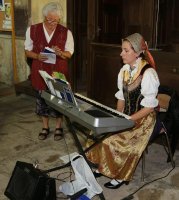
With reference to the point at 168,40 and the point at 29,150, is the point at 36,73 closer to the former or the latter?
the point at 29,150

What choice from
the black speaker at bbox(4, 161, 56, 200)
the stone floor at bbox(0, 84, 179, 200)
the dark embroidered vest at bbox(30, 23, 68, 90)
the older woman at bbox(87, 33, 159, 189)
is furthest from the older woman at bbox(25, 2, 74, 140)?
the black speaker at bbox(4, 161, 56, 200)

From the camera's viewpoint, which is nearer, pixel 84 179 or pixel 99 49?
pixel 84 179

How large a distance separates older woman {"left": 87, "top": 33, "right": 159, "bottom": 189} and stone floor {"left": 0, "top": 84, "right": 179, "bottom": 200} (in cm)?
21

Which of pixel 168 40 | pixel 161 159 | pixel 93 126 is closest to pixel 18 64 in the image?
pixel 168 40

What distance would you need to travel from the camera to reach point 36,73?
398 centimetres

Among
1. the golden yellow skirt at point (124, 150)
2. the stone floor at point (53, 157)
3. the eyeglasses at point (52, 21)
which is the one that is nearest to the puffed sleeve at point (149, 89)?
the golden yellow skirt at point (124, 150)

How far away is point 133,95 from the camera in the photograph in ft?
9.99

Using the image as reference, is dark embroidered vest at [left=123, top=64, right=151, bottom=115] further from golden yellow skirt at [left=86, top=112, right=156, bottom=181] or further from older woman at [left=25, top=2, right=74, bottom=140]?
older woman at [left=25, top=2, right=74, bottom=140]

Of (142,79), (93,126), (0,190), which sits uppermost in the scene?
(142,79)

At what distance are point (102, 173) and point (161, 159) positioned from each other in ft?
2.99

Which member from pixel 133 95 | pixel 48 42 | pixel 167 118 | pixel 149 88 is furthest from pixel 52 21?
pixel 167 118

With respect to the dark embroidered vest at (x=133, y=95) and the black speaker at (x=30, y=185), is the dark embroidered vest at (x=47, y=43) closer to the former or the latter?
the dark embroidered vest at (x=133, y=95)

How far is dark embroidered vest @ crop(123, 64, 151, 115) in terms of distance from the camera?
2.99 m

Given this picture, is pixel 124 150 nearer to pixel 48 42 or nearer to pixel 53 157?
pixel 53 157
